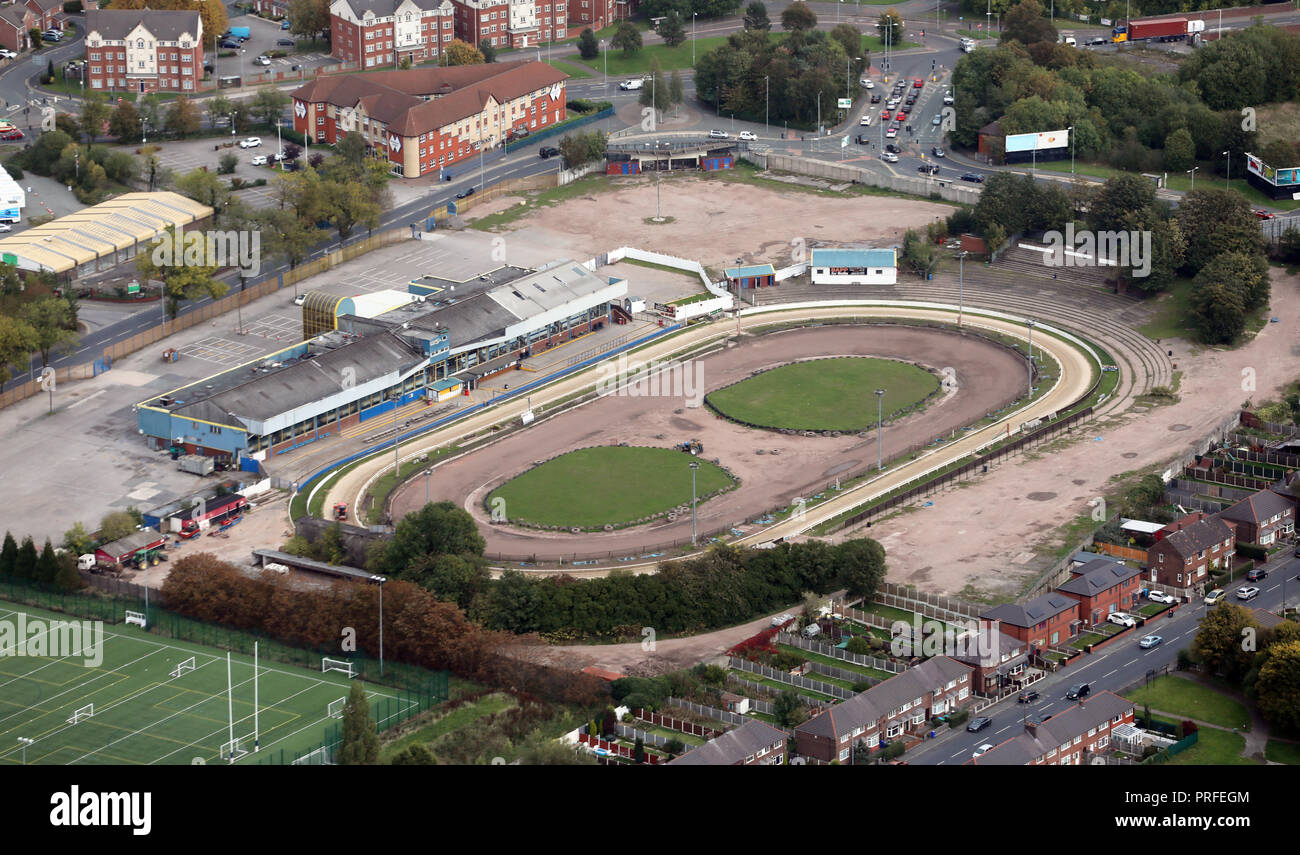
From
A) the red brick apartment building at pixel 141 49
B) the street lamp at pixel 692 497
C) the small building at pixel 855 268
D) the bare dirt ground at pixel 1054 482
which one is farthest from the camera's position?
the red brick apartment building at pixel 141 49

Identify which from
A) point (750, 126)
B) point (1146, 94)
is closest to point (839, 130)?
point (750, 126)

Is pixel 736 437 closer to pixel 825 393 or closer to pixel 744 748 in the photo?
pixel 825 393

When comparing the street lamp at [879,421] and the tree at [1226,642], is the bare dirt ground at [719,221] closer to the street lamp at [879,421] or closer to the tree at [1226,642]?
the street lamp at [879,421]

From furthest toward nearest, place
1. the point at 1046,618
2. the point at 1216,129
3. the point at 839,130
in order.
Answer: the point at 839,130 → the point at 1216,129 → the point at 1046,618

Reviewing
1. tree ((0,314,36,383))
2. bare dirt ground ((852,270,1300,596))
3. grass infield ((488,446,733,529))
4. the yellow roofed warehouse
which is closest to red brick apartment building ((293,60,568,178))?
the yellow roofed warehouse

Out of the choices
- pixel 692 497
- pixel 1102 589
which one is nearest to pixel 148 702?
pixel 692 497

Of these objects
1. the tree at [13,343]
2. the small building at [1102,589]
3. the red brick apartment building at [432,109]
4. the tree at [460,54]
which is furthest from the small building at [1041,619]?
the tree at [460,54]

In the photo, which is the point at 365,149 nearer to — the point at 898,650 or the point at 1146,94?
the point at 1146,94
